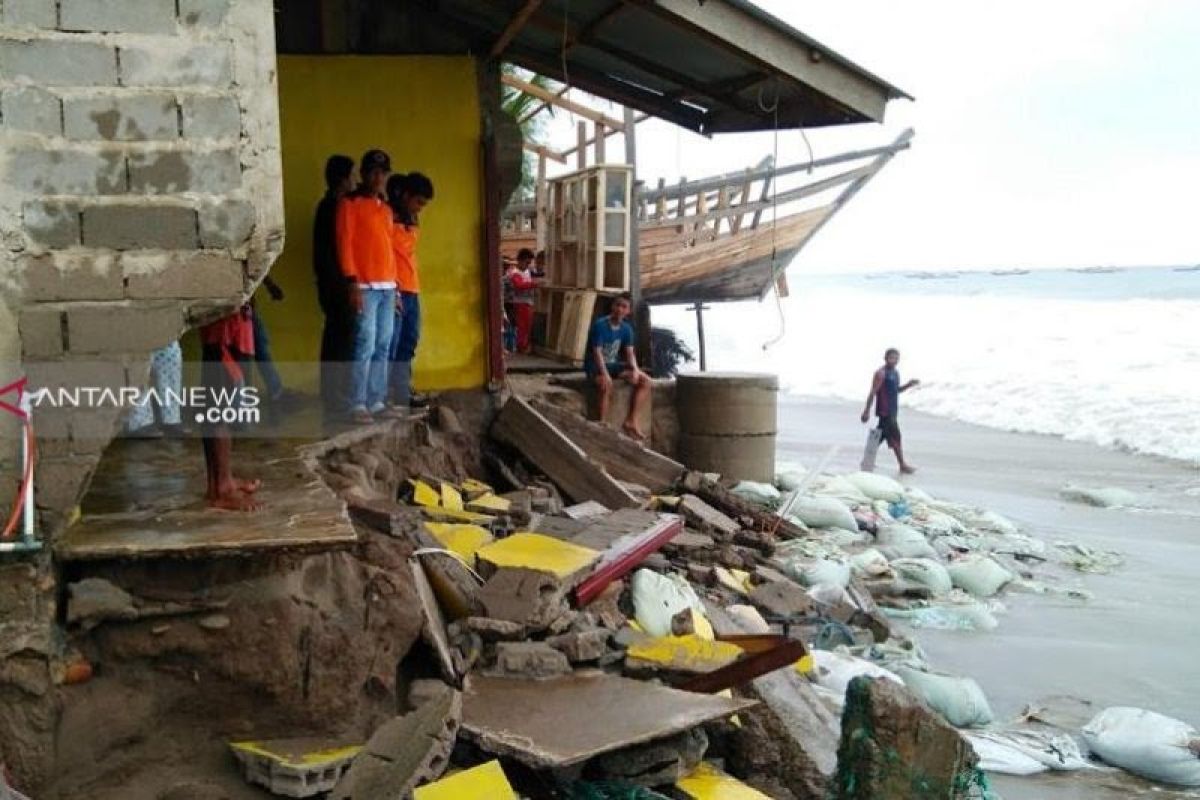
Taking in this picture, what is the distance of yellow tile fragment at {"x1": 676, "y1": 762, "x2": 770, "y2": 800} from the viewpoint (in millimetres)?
3910

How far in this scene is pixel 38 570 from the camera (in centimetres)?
334

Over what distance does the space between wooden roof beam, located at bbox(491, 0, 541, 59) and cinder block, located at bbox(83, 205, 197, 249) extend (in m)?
3.37

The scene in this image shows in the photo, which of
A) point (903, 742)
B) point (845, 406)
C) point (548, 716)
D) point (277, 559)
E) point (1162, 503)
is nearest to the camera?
point (903, 742)

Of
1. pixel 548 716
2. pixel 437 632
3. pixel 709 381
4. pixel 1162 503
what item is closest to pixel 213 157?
pixel 437 632

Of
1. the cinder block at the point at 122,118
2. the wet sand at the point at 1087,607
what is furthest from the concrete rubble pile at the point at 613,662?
the cinder block at the point at 122,118

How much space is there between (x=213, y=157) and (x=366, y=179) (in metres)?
3.07

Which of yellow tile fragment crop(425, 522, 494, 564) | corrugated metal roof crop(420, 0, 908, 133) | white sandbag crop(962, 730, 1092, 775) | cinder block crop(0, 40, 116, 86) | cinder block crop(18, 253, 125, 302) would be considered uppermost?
corrugated metal roof crop(420, 0, 908, 133)

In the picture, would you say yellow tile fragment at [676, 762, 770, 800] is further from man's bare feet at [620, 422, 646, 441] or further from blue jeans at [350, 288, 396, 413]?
man's bare feet at [620, 422, 646, 441]

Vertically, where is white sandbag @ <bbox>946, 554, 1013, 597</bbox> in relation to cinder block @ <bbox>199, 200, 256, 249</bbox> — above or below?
below

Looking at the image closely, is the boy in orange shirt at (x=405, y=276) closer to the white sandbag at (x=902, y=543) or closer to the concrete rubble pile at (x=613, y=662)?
the concrete rubble pile at (x=613, y=662)

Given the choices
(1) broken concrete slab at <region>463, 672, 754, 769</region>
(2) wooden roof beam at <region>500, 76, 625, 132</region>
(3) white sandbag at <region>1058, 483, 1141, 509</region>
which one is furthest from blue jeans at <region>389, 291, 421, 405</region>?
(3) white sandbag at <region>1058, 483, 1141, 509</region>

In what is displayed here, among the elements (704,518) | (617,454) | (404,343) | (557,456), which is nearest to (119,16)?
(404,343)

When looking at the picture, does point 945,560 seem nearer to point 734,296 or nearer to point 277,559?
point 277,559

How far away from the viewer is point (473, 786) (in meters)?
3.40
